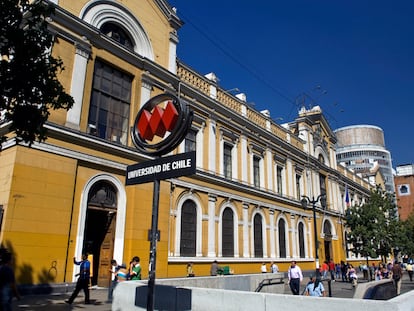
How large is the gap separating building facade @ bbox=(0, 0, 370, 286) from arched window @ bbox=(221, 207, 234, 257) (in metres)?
0.06

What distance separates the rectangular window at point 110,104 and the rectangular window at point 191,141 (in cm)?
489

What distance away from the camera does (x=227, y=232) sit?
22.9 metres

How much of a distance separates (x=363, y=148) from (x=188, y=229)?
102 metres

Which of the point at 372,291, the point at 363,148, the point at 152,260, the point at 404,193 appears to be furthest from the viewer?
the point at 363,148

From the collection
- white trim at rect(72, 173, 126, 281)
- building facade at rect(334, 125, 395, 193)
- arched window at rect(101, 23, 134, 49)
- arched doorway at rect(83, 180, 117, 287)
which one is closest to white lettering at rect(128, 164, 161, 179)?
white trim at rect(72, 173, 126, 281)

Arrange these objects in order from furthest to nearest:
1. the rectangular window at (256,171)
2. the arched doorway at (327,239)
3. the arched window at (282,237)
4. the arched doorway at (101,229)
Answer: the arched doorway at (327,239), the arched window at (282,237), the rectangular window at (256,171), the arched doorway at (101,229)

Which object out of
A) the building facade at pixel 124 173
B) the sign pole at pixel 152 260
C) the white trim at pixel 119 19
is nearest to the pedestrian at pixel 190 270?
the building facade at pixel 124 173

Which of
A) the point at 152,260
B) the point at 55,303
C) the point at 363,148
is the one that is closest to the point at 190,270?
the point at 55,303

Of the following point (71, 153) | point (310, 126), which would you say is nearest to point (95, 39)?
point (71, 153)

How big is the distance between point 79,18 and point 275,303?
45.5 ft

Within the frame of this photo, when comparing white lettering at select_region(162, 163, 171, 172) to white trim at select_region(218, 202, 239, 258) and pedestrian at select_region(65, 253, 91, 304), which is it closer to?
pedestrian at select_region(65, 253, 91, 304)

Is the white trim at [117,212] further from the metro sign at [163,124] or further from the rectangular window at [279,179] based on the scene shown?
the rectangular window at [279,179]

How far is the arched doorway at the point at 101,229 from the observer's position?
15367 millimetres

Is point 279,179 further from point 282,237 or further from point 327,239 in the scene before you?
point 327,239
